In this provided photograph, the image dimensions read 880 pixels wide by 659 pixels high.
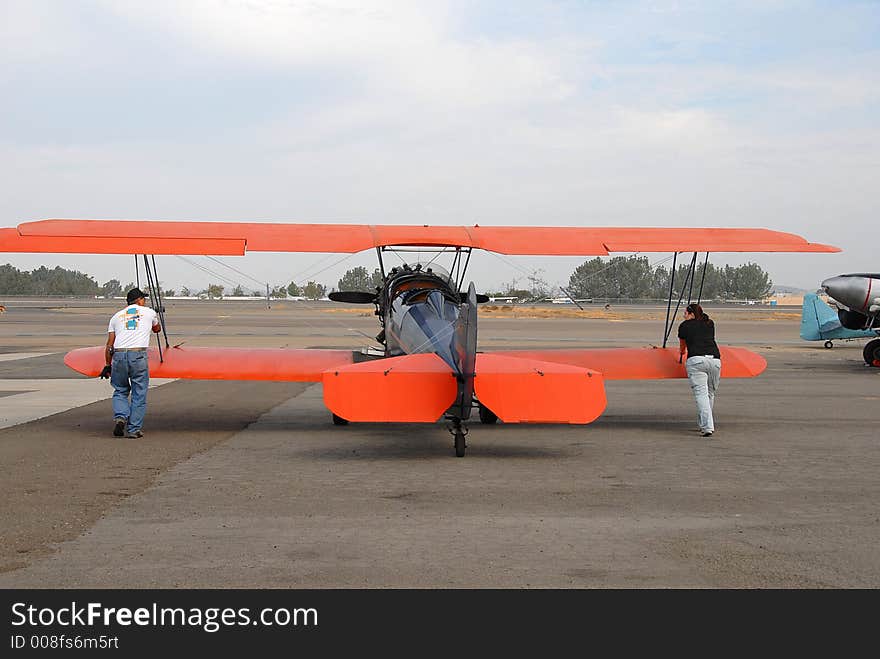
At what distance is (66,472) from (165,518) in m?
2.28

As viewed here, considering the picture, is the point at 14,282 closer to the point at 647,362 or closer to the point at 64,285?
the point at 64,285

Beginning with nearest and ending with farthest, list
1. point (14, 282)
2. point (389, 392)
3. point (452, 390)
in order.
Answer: point (389, 392), point (452, 390), point (14, 282)

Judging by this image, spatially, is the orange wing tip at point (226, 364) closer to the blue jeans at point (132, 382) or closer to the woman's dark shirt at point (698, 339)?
the blue jeans at point (132, 382)

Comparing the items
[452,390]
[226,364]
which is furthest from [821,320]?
[452,390]

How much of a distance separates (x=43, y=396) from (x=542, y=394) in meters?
10.1

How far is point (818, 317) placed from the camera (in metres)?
30.5

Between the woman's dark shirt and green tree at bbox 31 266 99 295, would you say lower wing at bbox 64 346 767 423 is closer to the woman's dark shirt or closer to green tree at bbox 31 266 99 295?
the woman's dark shirt

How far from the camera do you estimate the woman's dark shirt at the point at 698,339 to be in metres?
11.5

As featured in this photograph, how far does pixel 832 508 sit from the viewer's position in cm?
722

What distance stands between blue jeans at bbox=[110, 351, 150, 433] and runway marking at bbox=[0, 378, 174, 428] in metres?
1.84

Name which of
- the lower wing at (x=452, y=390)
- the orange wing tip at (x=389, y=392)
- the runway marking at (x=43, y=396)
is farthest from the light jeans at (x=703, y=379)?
the runway marking at (x=43, y=396)

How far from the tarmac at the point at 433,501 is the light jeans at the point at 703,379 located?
0.23 m
